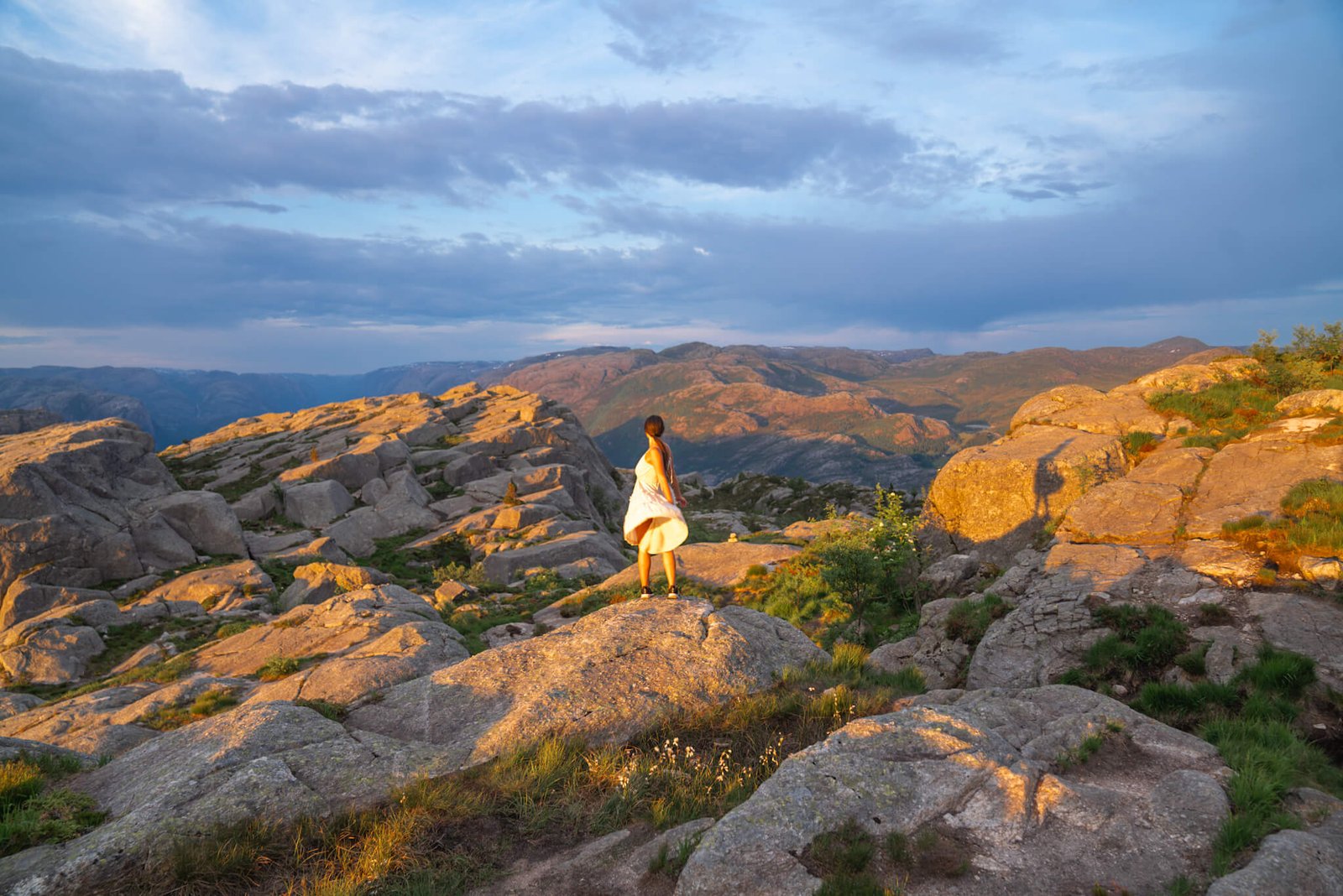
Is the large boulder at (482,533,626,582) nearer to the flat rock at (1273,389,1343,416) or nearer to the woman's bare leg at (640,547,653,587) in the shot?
the woman's bare leg at (640,547,653,587)

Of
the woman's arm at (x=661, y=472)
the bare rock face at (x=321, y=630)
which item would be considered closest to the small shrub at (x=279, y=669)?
the bare rock face at (x=321, y=630)

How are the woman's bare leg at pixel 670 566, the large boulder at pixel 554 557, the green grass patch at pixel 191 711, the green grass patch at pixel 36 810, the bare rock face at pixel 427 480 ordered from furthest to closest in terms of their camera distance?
the bare rock face at pixel 427 480, the large boulder at pixel 554 557, the green grass patch at pixel 191 711, the woman's bare leg at pixel 670 566, the green grass patch at pixel 36 810

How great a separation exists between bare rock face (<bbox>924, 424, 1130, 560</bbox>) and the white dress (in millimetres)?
15617

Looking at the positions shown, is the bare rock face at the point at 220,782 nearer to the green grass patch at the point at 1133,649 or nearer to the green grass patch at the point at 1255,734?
the green grass patch at the point at 1255,734

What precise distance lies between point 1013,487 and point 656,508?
55.3ft

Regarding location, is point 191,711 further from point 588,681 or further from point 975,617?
point 975,617

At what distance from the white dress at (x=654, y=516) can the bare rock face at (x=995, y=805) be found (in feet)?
20.3

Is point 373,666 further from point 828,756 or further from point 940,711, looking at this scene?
point 940,711

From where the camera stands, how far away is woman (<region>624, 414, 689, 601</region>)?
46.9ft

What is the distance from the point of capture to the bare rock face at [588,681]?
414 inches

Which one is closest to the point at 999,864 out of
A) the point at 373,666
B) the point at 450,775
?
the point at 450,775

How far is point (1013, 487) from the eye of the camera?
24.3 m

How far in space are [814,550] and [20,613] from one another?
42.2 m

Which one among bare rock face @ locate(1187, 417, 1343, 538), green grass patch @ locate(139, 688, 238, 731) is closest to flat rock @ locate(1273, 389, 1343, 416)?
bare rock face @ locate(1187, 417, 1343, 538)
